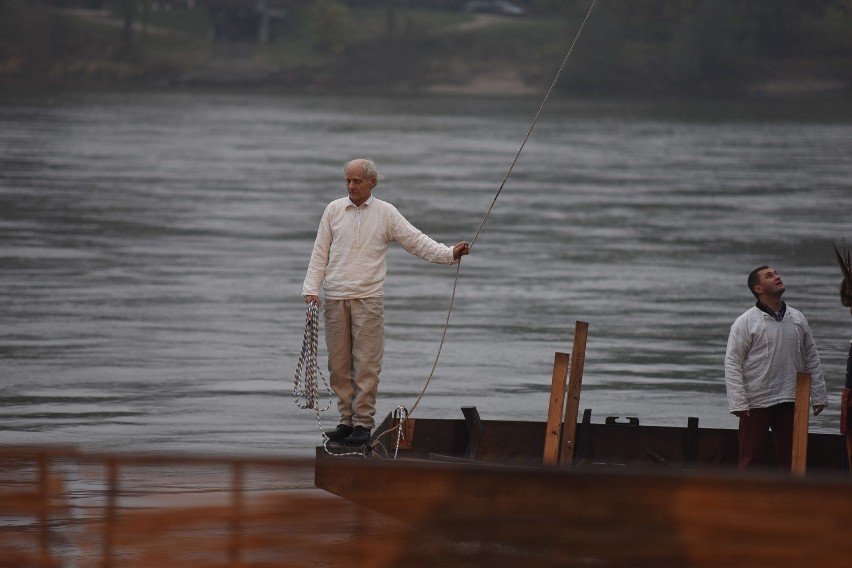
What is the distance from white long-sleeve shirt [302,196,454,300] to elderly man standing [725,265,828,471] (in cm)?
178

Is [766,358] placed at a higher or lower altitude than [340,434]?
higher

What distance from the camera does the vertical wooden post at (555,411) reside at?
9812mm

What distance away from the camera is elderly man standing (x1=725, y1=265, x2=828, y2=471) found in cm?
965

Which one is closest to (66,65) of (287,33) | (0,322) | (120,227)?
(287,33)

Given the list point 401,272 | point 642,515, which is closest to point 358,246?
point 642,515

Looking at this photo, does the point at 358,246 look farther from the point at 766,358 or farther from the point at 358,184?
the point at 766,358

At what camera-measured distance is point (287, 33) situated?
12875 centimetres

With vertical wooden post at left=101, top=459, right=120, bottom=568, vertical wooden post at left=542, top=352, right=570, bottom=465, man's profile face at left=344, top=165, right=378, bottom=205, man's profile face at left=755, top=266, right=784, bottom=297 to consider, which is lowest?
vertical wooden post at left=101, top=459, right=120, bottom=568

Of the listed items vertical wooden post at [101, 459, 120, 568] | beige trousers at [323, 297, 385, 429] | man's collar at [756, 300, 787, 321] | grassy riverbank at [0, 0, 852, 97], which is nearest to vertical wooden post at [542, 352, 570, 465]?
beige trousers at [323, 297, 385, 429]

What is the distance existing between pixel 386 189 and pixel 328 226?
36.1 m

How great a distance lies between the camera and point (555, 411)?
32.6 feet

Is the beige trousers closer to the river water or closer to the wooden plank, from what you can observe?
the river water

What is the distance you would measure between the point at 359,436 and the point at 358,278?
959 millimetres

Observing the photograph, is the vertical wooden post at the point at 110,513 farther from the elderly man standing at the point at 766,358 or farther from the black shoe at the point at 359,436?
the elderly man standing at the point at 766,358
